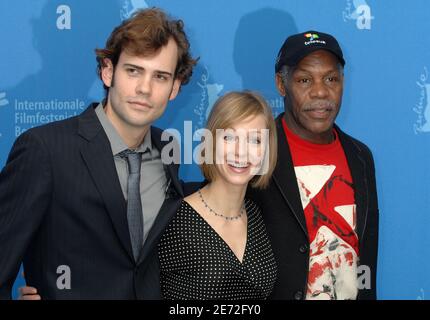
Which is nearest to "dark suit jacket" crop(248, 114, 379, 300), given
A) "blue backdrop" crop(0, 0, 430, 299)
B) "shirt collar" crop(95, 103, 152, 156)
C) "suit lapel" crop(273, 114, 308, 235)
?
"suit lapel" crop(273, 114, 308, 235)

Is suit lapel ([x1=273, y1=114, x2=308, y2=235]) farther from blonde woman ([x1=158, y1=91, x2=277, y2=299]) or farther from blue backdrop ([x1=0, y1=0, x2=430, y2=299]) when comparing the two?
blue backdrop ([x1=0, y1=0, x2=430, y2=299])

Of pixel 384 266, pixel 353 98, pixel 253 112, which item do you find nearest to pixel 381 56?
pixel 353 98

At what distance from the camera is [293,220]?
2100 mm

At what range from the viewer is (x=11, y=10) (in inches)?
108

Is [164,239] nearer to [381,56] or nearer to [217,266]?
[217,266]

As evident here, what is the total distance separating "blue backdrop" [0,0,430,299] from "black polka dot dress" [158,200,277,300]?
0.97 metres

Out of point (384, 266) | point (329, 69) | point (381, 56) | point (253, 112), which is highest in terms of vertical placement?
point (381, 56)

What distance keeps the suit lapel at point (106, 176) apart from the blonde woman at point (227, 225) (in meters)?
0.18

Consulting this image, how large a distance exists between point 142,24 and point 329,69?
0.71m

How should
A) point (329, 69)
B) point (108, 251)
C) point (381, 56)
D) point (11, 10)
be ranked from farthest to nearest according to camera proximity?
point (381, 56)
point (11, 10)
point (329, 69)
point (108, 251)

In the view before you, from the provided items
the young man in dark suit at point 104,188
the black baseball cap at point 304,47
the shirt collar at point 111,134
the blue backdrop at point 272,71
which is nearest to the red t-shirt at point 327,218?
the black baseball cap at point 304,47

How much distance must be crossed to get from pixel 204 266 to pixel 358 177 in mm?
714

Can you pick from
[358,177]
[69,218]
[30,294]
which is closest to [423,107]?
[358,177]

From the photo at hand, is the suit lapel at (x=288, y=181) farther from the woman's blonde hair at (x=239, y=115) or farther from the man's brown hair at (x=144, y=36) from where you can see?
the man's brown hair at (x=144, y=36)
